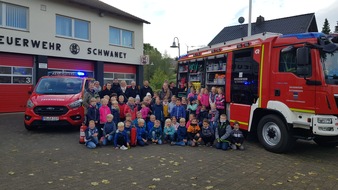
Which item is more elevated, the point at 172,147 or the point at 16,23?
the point at 16,23

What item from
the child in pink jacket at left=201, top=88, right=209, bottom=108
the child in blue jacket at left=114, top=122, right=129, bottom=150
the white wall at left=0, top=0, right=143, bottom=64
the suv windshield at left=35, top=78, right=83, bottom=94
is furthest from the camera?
the white wall at left=0, top=0, right=143, bottom=64

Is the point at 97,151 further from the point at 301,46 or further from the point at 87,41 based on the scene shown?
the point at 87,41

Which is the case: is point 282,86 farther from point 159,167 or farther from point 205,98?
point 159,167

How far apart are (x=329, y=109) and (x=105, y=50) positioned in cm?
1651

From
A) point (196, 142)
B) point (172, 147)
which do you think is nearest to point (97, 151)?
point (172, 147)

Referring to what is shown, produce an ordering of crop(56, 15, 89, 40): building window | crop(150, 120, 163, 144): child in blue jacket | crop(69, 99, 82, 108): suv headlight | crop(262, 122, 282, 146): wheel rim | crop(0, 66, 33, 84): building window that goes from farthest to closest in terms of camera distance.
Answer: crop(56, 15, 89, 40): building window
crop(0, 66, 33, 84): building window
crop(69, 99, 82, 108): suv headlight
crop(150, 120, 163, 144): child in blue jacket
crop(262, 122, 282, 146): wheel rim

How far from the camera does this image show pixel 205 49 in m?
10.4

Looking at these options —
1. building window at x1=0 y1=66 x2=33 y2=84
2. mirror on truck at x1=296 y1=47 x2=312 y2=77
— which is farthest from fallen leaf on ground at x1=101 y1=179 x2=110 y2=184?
building window at x1=0 y1=66 x2=33 y2=84

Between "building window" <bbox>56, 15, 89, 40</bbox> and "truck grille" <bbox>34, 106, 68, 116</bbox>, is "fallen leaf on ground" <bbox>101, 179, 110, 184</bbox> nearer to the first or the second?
"truck grille" <bbox>34, 106, 68, 116</bbox>

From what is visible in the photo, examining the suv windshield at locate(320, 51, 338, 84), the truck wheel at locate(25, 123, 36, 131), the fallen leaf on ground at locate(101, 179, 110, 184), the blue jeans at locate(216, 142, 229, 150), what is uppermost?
the suv windshield at locate(320, 51, 338, 84)

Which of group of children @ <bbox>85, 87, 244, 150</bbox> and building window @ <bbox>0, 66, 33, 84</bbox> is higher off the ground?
building window @ <bbox>0, 66, 33, 84</bbox>

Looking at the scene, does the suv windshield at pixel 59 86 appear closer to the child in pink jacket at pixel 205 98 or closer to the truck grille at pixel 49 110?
the truck grille at pixel 49 110

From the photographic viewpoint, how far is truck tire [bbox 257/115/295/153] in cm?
704

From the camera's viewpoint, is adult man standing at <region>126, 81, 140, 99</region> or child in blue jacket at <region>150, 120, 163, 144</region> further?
adult man standing at <region>126, 81, 140, 99</region>
